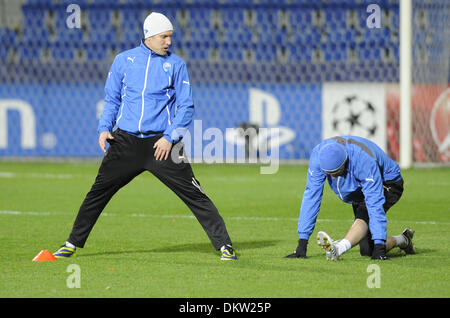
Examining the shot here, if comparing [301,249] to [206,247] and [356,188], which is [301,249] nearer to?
[356,188]

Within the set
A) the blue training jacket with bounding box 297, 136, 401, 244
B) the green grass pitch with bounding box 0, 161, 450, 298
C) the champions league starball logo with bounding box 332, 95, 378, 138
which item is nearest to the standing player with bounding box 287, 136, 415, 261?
the blue training jacket with bounding box 297, 136, 401, 244

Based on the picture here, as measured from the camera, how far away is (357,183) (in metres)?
6.11

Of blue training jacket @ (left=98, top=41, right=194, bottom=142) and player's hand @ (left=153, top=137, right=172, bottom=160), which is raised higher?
blue training jacket @ (left=98, top=41, right=194, bottom=142)

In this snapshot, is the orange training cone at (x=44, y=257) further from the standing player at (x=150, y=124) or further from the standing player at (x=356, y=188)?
the standing player at (x=356, y=188)

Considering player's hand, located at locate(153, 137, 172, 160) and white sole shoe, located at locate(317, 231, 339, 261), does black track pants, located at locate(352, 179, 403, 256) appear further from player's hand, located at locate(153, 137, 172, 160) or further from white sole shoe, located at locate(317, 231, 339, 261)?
player's hand, located at locate(153, 137, 172, 160)

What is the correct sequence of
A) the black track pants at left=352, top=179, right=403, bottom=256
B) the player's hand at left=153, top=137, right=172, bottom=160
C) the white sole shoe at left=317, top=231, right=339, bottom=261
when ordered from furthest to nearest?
the black track pants at left=352, top=179, right=403, bottom=256 < the player's hand at left=153, top=137, right=172, bottom=160 < the white sole shoe at left=317, top=231, right=339, bottom=261

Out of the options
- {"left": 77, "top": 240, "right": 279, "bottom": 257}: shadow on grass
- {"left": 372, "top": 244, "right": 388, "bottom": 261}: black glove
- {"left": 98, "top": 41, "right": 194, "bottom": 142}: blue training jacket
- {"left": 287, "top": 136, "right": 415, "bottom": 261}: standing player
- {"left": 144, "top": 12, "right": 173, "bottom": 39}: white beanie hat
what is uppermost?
{"left": 144, "top": 12, "right": 173, "bottom": 39}: white beanie hat

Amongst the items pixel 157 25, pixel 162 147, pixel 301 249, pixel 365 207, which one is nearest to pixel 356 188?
pixel 365 207

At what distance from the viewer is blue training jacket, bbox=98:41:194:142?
6090 mm

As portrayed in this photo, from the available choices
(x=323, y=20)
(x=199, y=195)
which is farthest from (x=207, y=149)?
(x=199, y=195)

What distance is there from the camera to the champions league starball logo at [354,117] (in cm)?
1608

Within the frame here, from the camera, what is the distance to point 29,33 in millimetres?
19875

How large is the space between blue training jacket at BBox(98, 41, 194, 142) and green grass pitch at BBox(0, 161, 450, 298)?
102 centimetres
